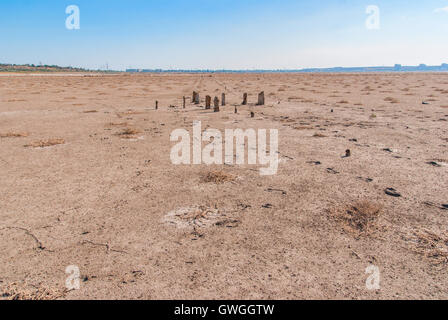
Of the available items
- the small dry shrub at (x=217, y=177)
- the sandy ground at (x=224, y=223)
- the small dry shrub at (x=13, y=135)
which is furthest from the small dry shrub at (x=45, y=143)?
the small dry shrub at (x=217, y=177)

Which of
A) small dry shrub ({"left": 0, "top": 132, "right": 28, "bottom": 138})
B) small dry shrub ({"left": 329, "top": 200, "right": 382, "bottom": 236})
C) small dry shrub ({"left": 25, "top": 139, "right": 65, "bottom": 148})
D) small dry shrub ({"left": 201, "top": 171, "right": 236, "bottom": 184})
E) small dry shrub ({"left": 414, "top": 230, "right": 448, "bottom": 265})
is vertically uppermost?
small dry shrub ({"left": 0, "top": 132, "right": 28, "bottom": 138})

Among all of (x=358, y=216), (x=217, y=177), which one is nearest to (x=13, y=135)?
(x=217, y=177)

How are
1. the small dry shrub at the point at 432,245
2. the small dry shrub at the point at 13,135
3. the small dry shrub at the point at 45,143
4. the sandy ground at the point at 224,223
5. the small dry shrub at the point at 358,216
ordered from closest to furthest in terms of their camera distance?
1. the sandy ground at the point at 224,223
2. the small dry shrub at the point at 432,245
3. the small dry shrub at the point at 358,216
4. the small dry shrub at the point at 45,143
5. the small dry shrub at the point at 13,135

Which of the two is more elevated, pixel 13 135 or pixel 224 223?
pixel 13 135

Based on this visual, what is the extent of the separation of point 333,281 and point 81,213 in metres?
4.17

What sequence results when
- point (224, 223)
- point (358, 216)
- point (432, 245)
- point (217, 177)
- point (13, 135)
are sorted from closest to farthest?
point (432, 245)
point (224, 223)
point (358, 216)
point (217, 177)
point (13, 135)

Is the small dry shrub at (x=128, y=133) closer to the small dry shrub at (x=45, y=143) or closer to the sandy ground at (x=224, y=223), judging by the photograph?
the sandy ground at (x=224, y=223)

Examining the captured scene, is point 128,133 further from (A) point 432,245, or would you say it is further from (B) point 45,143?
(A) point 432,245

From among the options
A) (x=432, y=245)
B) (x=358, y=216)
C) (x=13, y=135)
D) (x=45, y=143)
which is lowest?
(x=432, y=245)

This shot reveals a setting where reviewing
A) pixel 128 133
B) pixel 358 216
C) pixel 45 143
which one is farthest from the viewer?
pixel 128 133

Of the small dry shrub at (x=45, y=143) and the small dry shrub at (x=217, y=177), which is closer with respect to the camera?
the small dry shrub at (x=217, y=177)

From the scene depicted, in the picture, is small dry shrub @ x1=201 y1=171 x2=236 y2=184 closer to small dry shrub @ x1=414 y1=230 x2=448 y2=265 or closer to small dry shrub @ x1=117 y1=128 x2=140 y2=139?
small dry shrub @ x1=414 y1=230 x2=448 y2=265

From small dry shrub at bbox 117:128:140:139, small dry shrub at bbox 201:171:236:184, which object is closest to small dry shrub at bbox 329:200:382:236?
small dry shrub at bbox 201:171:236:184
